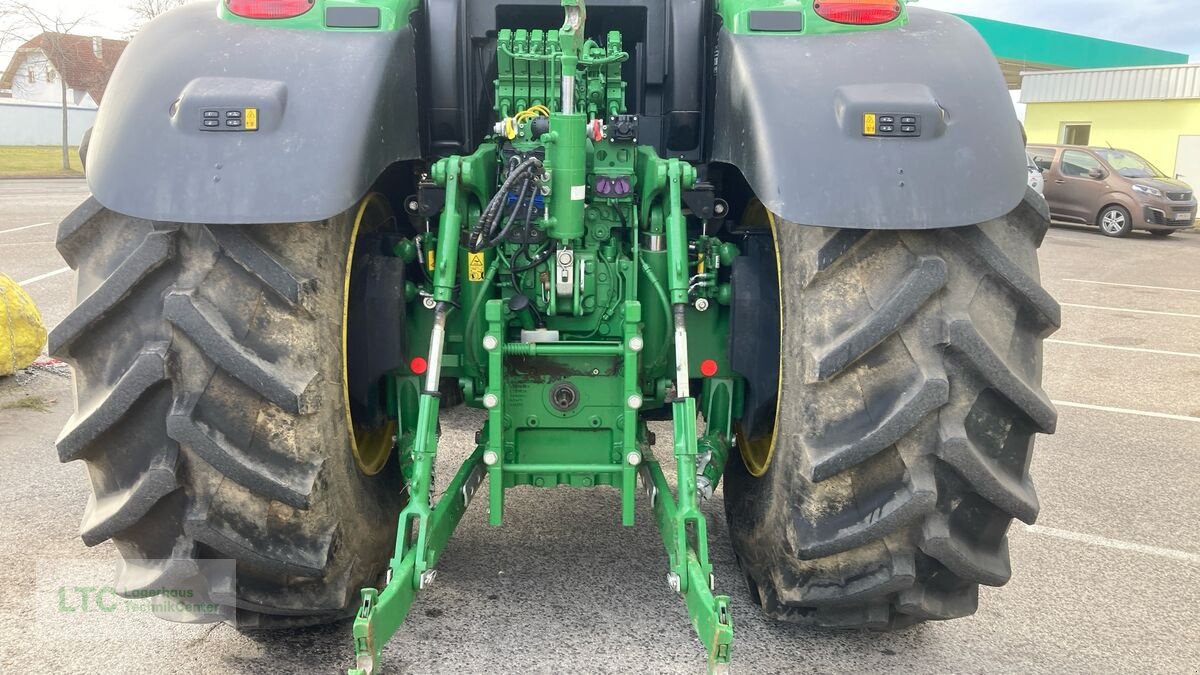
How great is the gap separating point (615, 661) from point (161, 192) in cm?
202

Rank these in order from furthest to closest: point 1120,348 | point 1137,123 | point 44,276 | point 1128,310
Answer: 1. point 1137,123
2. point 1128,310
3. point 44,276
4. point 1120,348

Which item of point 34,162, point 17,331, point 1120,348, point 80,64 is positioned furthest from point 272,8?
point 80,64

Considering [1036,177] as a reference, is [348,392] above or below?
above

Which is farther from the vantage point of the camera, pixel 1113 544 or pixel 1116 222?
pixel 1116 222

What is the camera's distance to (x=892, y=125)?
2688 millimetres

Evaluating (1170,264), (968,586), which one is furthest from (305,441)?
(1170,264)

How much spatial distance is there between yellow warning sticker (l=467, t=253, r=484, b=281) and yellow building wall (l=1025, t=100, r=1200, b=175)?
26.0 metres

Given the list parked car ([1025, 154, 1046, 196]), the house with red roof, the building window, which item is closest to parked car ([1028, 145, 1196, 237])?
parked car ([1025, 154, 1046, 196])

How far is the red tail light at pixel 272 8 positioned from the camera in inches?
121

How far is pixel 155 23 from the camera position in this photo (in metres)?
3.18

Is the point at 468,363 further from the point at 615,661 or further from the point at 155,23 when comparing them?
the point at 155,23

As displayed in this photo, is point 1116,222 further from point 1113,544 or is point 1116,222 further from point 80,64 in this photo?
point 80,64

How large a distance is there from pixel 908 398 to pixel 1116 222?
18.6m

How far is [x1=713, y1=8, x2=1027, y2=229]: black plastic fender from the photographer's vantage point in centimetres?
263
